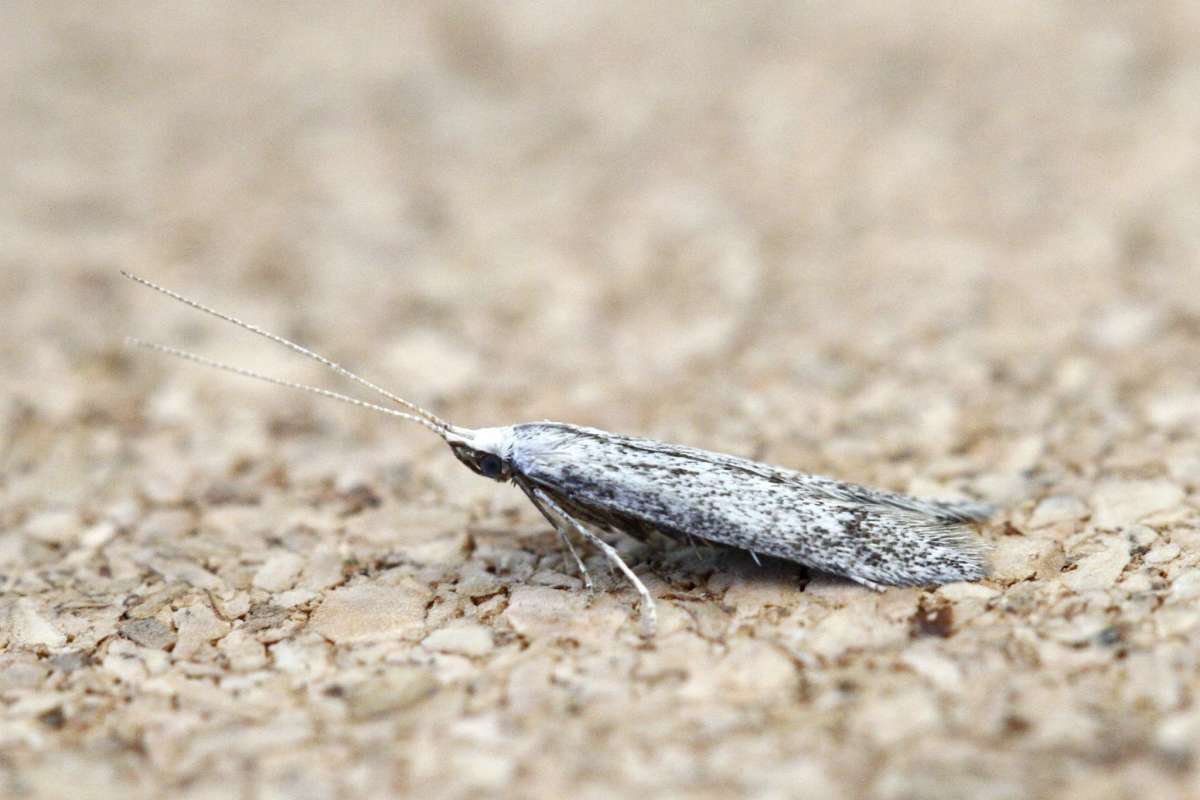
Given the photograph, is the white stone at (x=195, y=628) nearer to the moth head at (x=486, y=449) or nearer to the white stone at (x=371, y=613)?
the white stone at (x=371, y=613)

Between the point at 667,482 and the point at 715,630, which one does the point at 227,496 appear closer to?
the point at 667,482

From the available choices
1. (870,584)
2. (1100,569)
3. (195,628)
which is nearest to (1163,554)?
(1100,569)

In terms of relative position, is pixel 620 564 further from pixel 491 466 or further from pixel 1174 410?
pixel 1174 410

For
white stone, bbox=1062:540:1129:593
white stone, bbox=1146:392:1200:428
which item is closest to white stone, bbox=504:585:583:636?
white stone, bbox=1062:540:1129:593

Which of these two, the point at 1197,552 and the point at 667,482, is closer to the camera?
the point at 1197,552

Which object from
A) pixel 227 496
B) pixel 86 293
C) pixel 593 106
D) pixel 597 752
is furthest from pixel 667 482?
pixel 593 106

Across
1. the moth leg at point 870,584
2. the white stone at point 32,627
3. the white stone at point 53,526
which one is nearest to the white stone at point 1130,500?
the moth leg at point 870,584
